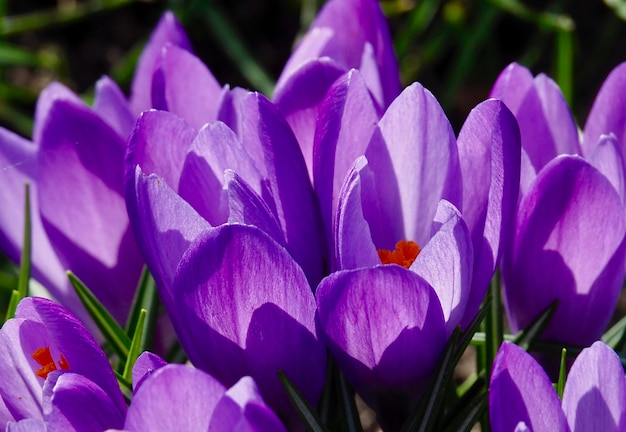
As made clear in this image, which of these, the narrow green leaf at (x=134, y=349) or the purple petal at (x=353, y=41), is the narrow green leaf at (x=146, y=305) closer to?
the narrow green leaf at (x=134, y=349)

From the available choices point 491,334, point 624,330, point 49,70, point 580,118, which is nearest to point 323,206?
point 491,334

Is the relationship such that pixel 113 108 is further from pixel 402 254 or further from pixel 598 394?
pixel 598 394

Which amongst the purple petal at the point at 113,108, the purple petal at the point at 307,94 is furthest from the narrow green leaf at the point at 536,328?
the purple petal at the point at 113,108

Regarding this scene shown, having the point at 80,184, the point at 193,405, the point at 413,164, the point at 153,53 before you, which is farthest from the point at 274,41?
the point at 193,405

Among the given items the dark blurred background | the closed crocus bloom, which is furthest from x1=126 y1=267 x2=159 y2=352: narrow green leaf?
the dark blurred background

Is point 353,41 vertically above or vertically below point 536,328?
above

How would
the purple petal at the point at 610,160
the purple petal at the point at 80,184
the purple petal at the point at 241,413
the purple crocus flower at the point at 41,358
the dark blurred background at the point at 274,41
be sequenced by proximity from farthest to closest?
the dark blurred background at the point at 274,41, the purple petal at the point at 80,184, the purple petal at the point at 610,160, the purple crocus flower at the point at 41,358, the purple petal at the point at 241,413

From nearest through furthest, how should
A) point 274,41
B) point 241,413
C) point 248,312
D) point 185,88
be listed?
1. point 241,413
2. point 248,312
3. point 185,88
4. point 274,41

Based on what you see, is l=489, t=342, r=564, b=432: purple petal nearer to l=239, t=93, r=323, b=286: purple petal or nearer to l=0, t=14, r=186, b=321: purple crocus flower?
l=239, t=93, r=323, b=286: purple petal
